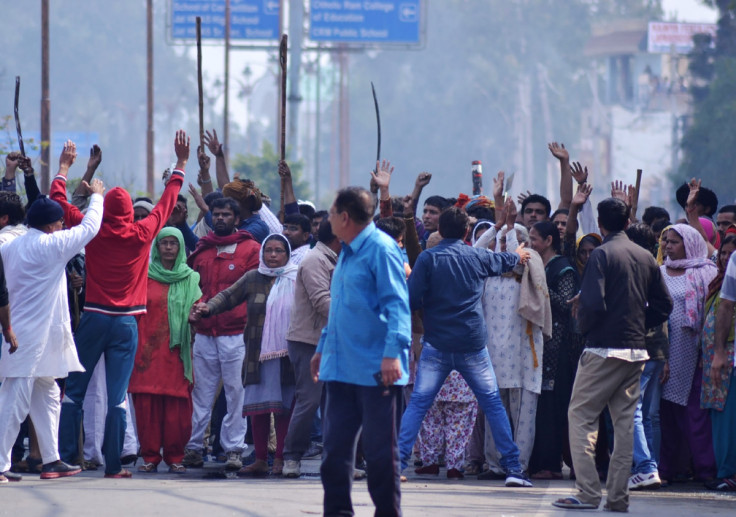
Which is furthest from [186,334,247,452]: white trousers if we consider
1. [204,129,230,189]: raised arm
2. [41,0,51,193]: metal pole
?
[41,0,51,193]: metal pole

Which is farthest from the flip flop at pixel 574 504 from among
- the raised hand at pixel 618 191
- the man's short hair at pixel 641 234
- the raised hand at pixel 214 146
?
the raised hand at pixel 214 146

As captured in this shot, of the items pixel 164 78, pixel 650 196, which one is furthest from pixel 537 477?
pixel 164 78

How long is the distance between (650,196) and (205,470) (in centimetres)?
6001

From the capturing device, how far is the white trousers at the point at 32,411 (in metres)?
7.82

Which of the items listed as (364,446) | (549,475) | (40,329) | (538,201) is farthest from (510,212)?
(40,329)

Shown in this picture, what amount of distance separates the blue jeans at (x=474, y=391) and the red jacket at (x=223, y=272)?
1551mm

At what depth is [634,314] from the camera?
7504 mm

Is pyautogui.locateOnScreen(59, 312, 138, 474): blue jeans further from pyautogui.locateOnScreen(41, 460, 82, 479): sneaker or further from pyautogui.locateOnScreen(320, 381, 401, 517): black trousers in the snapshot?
pyautogui.locateOnScreen(320, 381, 401, 517): black trousers

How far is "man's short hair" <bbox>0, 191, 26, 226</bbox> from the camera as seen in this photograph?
8398mm

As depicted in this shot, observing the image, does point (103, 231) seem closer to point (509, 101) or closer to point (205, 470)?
point (205, 470)

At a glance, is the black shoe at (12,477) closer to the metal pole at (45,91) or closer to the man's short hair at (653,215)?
the man's short hair at (653,215)

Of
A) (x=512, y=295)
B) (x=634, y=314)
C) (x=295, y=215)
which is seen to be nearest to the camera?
(x=634, y=314)

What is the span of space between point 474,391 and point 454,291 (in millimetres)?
697

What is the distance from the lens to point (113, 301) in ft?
27.2
